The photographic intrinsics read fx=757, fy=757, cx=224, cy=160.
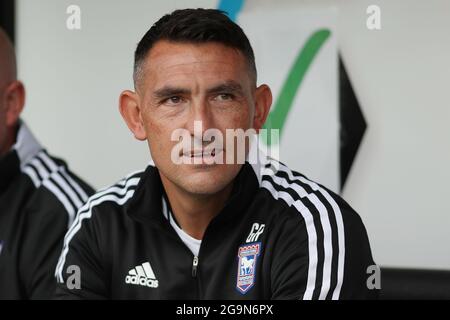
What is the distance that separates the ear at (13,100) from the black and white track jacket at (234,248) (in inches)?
20.7

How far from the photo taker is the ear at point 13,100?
2076mm

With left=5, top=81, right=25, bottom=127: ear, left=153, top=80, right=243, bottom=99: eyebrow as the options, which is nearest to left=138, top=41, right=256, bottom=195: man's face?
left=153, top=80, right=243, bottom=99: eyebrow

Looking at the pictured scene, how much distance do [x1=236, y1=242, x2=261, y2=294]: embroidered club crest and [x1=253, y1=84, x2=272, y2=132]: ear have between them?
0.82 ft

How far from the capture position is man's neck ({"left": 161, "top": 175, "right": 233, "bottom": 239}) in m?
1.60

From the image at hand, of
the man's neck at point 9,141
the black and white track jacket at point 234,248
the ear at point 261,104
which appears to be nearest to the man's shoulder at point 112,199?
the black and white track jacket at point 234,248

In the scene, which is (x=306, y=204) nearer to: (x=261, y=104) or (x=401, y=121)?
(x=261, y=104)

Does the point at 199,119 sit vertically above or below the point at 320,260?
above

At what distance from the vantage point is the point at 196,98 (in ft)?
4.66

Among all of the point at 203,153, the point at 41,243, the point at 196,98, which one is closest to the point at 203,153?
the point at 203,153

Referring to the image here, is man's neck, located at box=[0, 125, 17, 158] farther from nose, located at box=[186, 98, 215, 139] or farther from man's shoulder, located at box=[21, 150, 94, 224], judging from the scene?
nose, located at box=[186, 98, 215, 139]

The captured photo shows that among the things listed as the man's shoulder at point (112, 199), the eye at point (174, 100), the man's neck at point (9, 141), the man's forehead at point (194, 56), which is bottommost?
the man's shoulder at point (112, 199)

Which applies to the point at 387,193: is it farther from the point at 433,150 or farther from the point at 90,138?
the point at 90,138

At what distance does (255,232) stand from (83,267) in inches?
15.0

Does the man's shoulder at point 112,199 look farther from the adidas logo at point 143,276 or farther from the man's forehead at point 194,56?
the man's forehead at point 194,56
